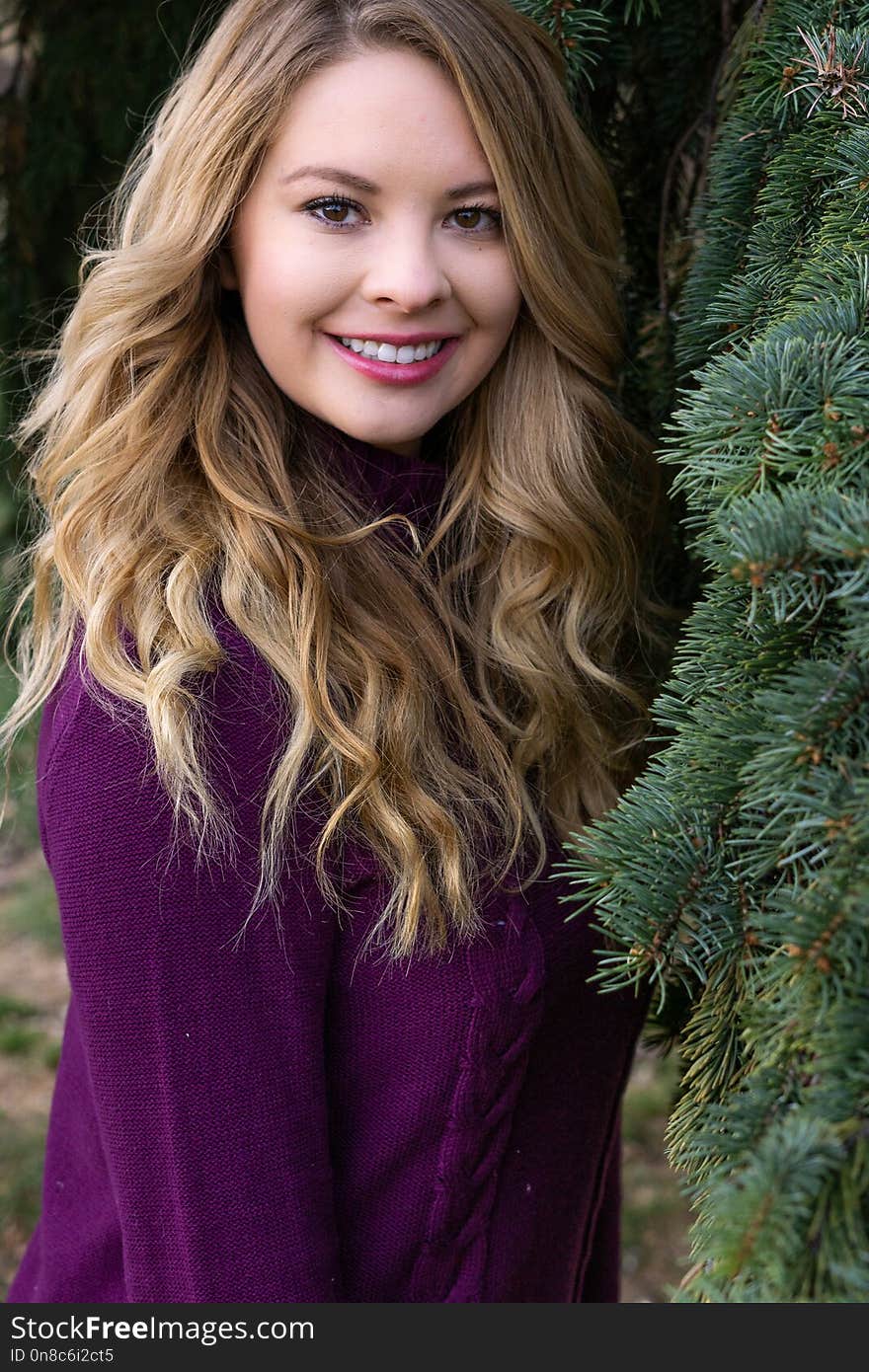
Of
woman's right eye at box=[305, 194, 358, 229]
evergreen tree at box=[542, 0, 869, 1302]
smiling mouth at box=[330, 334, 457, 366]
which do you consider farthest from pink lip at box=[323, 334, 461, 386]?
evergreen tree at box=[542, 0, 869, 1302]

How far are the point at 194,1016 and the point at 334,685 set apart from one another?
0.38m

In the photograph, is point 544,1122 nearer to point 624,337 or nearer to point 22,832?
point 624,337

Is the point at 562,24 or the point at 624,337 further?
the point at 624,337

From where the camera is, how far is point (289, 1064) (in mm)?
1259

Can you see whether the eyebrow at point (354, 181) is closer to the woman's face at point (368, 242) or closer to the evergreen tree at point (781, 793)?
the woman's face at point (368, 242)

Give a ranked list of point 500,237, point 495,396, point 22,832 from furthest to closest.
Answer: point 22,832 < point 495,396 < point 500,237

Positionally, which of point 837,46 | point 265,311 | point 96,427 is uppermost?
point 837,46

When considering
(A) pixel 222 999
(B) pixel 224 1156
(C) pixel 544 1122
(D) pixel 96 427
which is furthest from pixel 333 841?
(D) pixel 96 427

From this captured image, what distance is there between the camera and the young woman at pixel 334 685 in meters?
1.24

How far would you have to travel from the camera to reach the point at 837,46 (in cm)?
115

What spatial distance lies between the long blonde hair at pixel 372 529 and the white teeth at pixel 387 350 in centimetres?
15

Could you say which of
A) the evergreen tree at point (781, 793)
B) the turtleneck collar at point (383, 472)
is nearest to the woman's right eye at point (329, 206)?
the turtleneck collar at point (383, 472)

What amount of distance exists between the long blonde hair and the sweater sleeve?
4cm

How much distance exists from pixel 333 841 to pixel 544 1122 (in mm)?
433
